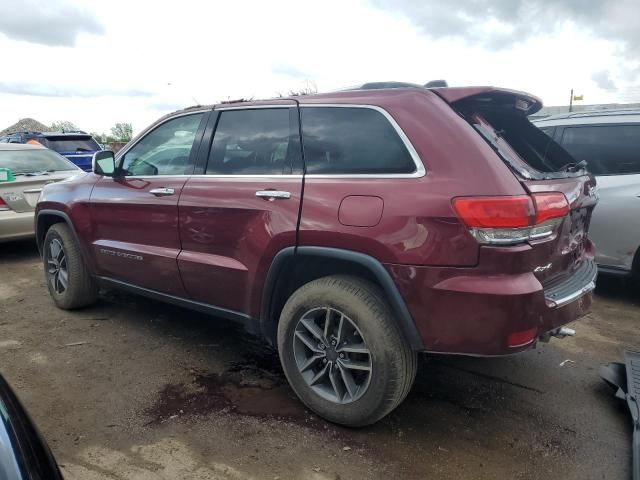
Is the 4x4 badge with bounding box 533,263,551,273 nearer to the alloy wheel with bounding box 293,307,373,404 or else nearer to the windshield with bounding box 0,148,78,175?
the alloy wheel with bounding box 293,307,373,404

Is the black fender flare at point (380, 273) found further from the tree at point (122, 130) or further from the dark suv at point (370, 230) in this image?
the tree at point (122, 130)

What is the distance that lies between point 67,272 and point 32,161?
11.5 ft

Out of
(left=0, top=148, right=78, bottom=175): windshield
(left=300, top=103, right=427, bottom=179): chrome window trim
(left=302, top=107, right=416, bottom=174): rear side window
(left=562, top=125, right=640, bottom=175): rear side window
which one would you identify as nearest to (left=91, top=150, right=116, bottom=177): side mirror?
(left=302, top=107, right=416, bottom=174): rear side window

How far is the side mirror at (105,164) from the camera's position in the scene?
4.00 m

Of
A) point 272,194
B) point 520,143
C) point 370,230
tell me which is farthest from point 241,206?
point 520,143

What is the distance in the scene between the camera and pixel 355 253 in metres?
2.61

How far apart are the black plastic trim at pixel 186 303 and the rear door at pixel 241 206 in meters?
0.04

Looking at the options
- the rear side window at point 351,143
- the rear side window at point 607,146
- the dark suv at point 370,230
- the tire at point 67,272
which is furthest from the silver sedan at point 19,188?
the rear side window at point 607,146

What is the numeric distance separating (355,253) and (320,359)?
0.71 m

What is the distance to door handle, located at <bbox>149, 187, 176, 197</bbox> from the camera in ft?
11.6

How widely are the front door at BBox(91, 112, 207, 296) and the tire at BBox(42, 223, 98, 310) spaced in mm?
356

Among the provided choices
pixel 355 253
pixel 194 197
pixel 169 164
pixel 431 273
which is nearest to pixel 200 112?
pixel 169 164

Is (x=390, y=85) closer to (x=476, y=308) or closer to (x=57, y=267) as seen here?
(x=476, y=308)

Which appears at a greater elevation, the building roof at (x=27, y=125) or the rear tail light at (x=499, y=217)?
the building roof at (x=27, y=125)
